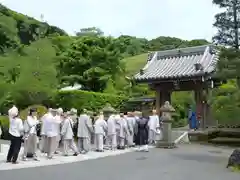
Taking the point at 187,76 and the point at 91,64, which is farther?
the point at 91,64

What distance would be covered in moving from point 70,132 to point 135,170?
3733 millimetres

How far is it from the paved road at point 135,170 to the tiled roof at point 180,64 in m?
7.69

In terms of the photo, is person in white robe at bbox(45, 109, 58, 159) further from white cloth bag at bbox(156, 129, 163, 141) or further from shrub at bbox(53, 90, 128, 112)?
shrub at bbox(53, 90, 128, 112)

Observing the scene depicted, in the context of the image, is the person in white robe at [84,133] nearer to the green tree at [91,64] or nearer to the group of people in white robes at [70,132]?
the group of people in white robes at [70,132]

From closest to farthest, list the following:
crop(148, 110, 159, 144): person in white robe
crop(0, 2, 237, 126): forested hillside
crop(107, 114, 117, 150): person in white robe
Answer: crop(107, 114, 117, 150): person in white robe < crop(148, 110, 159, 144): person in white robe < crop(0, 2, 237, 126): forested hillside

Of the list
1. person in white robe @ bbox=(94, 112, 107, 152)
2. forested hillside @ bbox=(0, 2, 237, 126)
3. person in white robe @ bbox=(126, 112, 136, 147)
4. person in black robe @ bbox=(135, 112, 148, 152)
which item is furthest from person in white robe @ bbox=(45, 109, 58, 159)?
forested hillside @ bbox=(0, 2, 237, 126)

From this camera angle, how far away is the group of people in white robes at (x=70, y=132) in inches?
434

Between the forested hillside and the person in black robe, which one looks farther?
the forested hillside

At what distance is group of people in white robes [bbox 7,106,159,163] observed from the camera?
11025 mm

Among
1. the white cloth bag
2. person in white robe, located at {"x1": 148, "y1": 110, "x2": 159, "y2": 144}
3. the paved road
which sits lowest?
the paved road

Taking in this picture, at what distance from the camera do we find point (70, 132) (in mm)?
13016

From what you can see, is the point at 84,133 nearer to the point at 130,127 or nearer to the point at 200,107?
the point at 130,127

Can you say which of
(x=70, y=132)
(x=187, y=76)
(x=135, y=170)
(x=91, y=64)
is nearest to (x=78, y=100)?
(x=91, y=64)

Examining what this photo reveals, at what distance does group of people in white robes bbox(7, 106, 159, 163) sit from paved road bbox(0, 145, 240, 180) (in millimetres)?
1452
